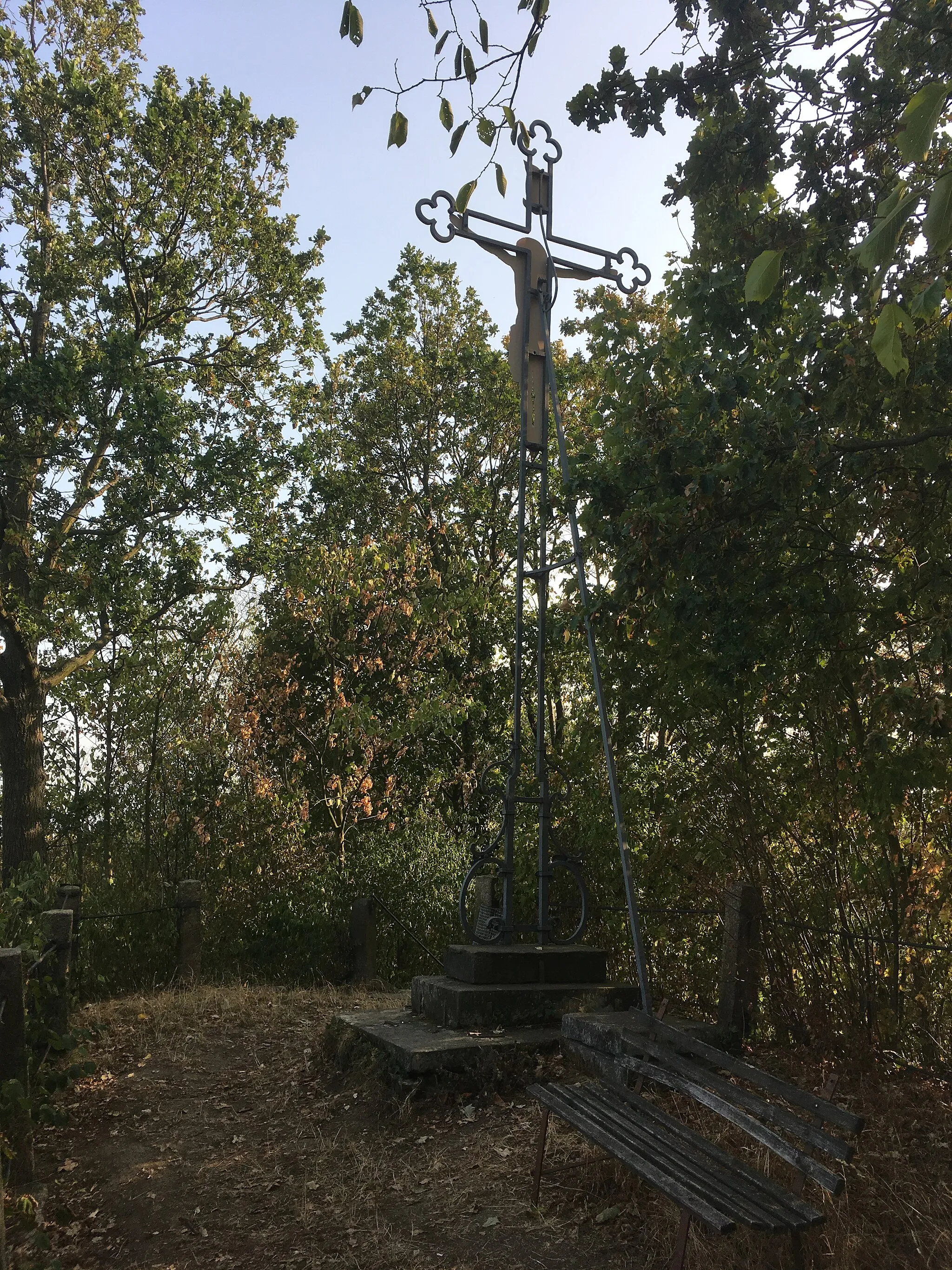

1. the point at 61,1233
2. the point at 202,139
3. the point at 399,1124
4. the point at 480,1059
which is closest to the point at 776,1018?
the point at 480,1059

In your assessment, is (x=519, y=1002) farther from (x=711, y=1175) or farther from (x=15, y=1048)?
(x=711, y=1175)

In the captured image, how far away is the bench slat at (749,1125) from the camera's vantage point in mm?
2947

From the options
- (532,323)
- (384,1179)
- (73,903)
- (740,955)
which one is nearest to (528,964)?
(740,955)

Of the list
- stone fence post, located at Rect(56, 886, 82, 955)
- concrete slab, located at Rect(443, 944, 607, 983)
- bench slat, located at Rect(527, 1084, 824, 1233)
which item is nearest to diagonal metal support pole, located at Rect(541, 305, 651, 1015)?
concrete slab, located at Rect(443, 944, 607, 983)

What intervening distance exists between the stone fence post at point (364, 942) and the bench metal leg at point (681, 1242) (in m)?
6.47

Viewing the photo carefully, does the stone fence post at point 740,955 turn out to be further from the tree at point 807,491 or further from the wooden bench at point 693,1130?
the wooden bench at point 693,1130

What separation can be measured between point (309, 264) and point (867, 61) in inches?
464

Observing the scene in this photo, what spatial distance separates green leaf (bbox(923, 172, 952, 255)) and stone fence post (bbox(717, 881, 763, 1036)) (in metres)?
4.69

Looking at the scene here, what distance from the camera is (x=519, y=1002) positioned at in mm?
6031

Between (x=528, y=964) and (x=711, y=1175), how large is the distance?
3.00 metres

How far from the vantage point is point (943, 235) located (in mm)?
1462

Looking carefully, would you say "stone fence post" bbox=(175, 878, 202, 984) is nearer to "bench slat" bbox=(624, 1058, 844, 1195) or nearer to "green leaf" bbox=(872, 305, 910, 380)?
"bench slat" bbox=(624, 1058, 844, 1195)

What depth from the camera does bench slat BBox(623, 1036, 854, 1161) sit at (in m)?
3.08

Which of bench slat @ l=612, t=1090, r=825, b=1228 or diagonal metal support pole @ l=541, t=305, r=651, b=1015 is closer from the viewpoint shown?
bench slat @ l=612, t=1090, r=825, b=1228
